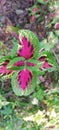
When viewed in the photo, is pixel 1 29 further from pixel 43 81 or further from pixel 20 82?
pixel 20 82

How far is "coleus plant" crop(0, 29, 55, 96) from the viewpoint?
1256mm

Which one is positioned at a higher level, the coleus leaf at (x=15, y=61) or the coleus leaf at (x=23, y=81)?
the coleus leaf at (x=15, y=61)

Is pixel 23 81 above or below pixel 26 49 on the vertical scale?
below

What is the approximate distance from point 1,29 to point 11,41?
4.6 inches

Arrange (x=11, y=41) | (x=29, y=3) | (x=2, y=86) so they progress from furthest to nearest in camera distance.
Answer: (x=29, y=3) → (x=11, y=41) → (x=2, y=86)

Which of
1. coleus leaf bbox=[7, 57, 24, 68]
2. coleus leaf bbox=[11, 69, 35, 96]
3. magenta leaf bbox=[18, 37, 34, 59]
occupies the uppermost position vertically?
magenta leaf bbox=[18, 37, 34, 59]

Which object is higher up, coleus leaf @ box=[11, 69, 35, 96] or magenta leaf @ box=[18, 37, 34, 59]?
magenta leaf @ box=[18, 37, 34, 59]

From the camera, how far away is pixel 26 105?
1665mm

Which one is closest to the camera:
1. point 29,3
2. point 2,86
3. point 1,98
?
point 1,98

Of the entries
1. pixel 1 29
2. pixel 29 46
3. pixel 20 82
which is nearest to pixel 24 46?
pixel 29 46

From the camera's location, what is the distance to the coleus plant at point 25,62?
1.26 metres

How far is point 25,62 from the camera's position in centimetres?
128

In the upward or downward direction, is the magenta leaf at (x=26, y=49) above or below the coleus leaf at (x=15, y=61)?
above

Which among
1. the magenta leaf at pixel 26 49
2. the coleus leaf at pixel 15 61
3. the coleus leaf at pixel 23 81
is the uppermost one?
the magenta leaf at pixel 26 49
